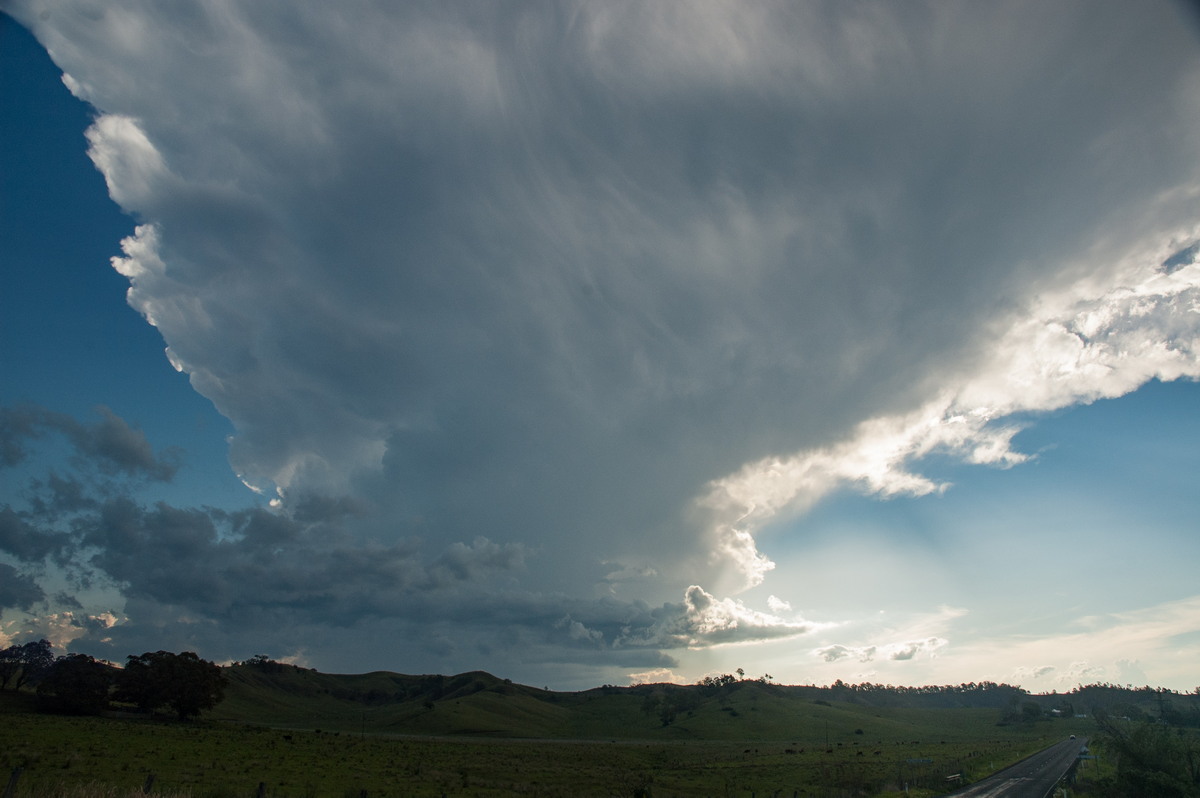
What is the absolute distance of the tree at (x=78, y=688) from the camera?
327ft

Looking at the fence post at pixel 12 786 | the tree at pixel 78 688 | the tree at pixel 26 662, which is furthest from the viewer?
the tree at pixel 26 662

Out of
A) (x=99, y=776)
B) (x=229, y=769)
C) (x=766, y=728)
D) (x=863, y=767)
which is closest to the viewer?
(x=99, y=776)

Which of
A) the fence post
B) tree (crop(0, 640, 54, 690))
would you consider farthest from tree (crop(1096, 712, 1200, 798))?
tree (crop(0, 640, 54, 690))

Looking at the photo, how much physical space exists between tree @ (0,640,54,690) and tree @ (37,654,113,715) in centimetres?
3727

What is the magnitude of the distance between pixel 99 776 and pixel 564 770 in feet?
163

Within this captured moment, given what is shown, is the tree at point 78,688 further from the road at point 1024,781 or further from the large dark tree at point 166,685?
the road at point 1024,781

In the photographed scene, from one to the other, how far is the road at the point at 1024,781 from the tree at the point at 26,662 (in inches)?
6839

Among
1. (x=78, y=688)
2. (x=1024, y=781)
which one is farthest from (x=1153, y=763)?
(x=78, y=688)

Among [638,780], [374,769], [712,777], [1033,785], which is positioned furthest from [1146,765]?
[374,769]

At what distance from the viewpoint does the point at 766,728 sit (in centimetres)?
19712

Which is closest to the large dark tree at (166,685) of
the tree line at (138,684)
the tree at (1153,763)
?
the tree line at (138,684)

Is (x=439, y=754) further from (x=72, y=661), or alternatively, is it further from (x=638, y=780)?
(x=72, y=661)

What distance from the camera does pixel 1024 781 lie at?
7050cm

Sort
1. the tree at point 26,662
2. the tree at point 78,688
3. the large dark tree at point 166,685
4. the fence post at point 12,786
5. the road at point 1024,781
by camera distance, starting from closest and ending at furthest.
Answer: the fence post at point 12,786
the road at point 1024,781
the tree at point 78,688
the large dark tree at point 166,685
the tree at point 26,662
